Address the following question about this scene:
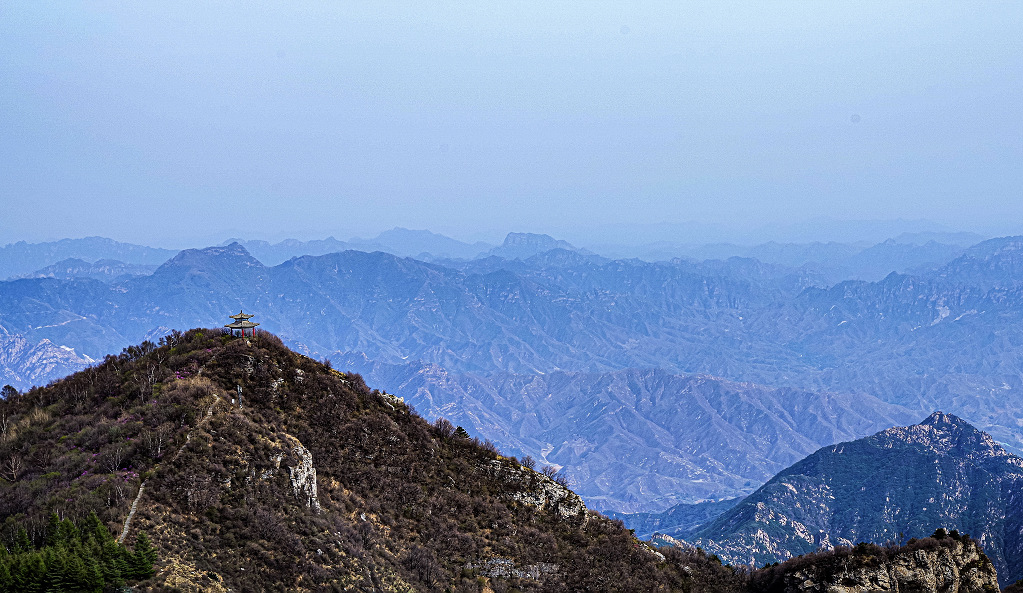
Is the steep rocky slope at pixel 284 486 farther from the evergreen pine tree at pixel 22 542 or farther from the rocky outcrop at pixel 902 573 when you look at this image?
the rocky outcrop at pixel 902 573

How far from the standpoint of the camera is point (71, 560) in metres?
36.7

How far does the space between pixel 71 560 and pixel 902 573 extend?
64152 millimetres

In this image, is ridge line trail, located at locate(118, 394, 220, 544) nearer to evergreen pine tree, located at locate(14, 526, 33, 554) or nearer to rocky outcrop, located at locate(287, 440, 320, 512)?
evergreen pine tree, located at locate(14, 526, 33, 554)

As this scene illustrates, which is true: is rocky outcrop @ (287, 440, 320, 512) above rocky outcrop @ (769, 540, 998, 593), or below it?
above

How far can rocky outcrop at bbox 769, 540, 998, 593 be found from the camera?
193 ft

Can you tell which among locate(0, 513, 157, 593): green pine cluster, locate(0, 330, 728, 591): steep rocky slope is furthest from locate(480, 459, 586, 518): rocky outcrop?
locate(0, 513, 157, 593): green pine cluster

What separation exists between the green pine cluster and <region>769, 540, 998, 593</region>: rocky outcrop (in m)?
53.6

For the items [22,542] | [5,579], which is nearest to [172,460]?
[22,542]

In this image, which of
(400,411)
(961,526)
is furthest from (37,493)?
(961,526)

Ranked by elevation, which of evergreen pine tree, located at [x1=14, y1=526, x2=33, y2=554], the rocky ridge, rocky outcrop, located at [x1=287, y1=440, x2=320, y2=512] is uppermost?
evergreen pine tree, located at [x1=14, y1=526, x2=33, y2=554]

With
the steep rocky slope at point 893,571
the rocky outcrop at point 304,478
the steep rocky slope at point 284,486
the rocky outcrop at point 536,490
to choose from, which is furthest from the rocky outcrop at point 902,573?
the rocky outcrop at point 304,478

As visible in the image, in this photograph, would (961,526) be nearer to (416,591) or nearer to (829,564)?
(829,564)

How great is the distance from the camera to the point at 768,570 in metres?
66.6

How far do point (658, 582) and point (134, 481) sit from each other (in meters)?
42.8
